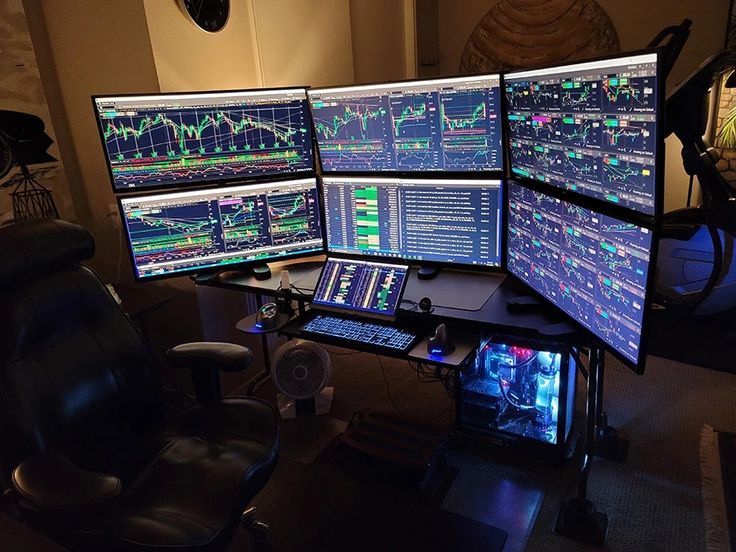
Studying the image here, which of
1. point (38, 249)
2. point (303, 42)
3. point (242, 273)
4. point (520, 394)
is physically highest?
point (303, 42)

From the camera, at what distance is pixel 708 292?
2920 mm

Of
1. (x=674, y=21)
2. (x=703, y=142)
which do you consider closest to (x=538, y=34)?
(x=674, y=21)

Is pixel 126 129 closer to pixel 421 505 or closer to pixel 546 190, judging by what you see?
pixel 546 190

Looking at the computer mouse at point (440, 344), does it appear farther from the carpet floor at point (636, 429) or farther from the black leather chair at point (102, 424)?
the carpet floor at point (636, 429)

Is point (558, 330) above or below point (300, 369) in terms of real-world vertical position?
above

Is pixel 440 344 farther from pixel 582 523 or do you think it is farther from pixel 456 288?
pixel 582 523

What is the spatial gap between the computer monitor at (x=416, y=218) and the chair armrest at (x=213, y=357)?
29.4 inches

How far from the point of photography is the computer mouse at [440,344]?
69.5 inches

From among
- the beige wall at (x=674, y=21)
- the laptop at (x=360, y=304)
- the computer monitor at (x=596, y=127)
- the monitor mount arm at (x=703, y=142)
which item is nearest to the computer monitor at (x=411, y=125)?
the computer monitor at (x=596, y=127)

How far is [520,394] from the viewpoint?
7.39 ft

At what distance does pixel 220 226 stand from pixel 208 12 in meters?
0.98

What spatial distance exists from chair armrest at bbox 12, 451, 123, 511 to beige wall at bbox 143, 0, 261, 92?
5.32ft

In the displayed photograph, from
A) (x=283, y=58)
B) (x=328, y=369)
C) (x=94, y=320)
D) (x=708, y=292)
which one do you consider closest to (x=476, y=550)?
(x=328, y=369)

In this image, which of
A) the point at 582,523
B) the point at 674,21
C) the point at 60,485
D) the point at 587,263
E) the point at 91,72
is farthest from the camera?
the point at 674,21
